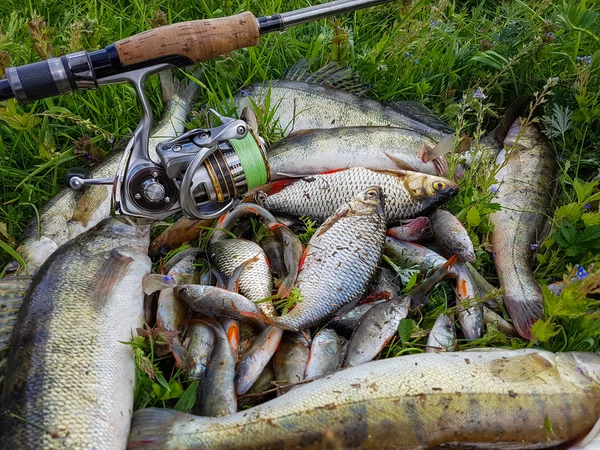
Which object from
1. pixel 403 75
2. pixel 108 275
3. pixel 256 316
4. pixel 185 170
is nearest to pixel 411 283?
pixel 256 316

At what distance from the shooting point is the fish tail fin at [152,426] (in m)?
2.36

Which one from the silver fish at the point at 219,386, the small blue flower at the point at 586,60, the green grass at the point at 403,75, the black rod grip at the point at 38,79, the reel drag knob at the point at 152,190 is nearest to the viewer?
the black rod grip at the point at 38,79

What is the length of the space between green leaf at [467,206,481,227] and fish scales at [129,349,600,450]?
93cm

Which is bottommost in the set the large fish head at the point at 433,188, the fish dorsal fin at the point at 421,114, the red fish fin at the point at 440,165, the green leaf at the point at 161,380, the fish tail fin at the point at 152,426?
the fish tail fin at the point at 152,426

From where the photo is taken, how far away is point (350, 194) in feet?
11.3

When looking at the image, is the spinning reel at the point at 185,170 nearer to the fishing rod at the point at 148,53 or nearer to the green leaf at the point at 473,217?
the fishing rod at the point at 148,53

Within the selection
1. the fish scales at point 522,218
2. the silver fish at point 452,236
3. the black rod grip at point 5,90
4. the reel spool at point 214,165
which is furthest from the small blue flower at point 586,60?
the black rod grip at point 5,90

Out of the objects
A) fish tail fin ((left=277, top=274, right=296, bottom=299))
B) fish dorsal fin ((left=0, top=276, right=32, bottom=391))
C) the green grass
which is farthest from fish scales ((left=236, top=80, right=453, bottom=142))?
fish dorsal fin ((left=0, top=276, right=32, bottom=391))

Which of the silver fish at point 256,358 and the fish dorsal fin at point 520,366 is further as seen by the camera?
the silver fish at point 256,358

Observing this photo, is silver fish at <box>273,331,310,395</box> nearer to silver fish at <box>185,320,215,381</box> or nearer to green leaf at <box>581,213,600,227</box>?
silver fish at <box>185,320,215,381</box>

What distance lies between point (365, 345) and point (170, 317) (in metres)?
1.00

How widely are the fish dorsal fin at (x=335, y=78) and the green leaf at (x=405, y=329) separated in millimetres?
2005

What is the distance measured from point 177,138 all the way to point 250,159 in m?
0.38

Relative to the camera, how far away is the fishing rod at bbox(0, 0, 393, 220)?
8.25 feet
